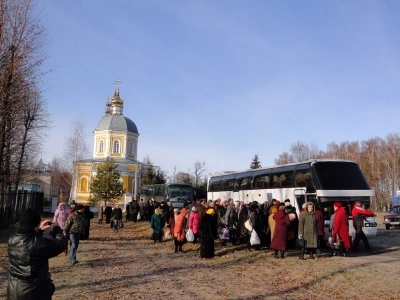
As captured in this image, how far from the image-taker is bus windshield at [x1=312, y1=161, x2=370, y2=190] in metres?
18.4

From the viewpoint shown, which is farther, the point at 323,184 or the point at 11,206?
the point at 11,206

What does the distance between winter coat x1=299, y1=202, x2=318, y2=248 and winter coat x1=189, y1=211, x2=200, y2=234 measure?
4000mm

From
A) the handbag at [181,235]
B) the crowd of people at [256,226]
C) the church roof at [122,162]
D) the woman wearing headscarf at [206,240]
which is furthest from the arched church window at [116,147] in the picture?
the woman wearing headscarf at [206,240]

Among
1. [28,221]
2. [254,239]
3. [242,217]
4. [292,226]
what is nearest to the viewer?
[28,221]

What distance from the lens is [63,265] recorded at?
44.6 feet

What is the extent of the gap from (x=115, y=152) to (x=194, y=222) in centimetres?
5799

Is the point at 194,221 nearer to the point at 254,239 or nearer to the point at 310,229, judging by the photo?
the point at 254,239

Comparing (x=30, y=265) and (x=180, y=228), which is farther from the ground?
(x=180, y=228)

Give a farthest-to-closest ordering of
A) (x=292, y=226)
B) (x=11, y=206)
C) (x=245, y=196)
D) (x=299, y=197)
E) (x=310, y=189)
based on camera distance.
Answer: (x=245, y=196), (x=11, y=206), (x=299, y=197), (x=310, y=189), (x=292, y=226)

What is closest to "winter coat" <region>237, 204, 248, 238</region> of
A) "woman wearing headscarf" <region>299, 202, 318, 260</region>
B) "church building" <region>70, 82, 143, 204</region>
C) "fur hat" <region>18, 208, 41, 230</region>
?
"woman wearing headscarf" <region>299, 202, 318, 260</region>

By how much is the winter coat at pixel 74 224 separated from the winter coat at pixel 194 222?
13.9 feet

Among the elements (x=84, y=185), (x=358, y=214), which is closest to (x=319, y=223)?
(x=358, y=214)

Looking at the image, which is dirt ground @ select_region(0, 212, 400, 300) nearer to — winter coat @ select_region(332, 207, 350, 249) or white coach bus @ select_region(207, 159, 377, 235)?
winter coat @ select_region(332, 207, 350, 249)

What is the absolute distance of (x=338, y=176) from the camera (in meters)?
18.6
